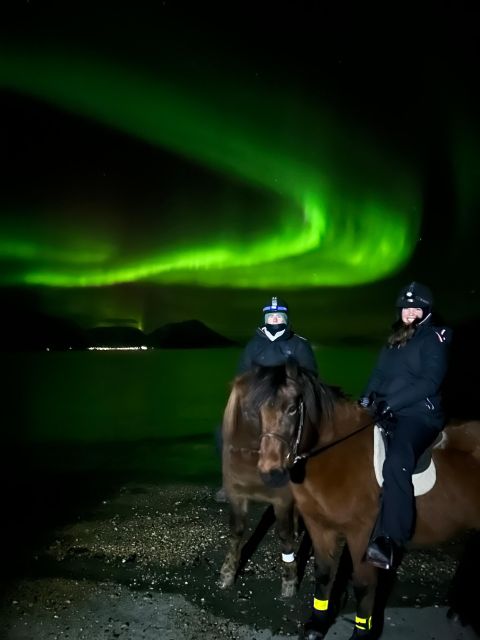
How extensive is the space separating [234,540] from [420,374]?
2.68 meters

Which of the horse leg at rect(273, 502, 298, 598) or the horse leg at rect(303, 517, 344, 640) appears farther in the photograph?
the horse leg at rect(273, 502, 298, 598)

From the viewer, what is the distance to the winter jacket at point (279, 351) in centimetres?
Result: 546

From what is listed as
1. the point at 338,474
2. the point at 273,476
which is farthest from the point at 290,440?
the point at 338,474

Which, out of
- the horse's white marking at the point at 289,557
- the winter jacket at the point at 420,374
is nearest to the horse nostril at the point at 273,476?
the winter jacket at the point at 420,374

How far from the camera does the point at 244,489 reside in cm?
493

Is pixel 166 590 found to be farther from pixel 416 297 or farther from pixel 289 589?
pixel 416 297

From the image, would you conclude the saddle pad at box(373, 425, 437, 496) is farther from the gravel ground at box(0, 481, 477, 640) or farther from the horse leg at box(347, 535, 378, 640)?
the gravel ground at box(0, 481, 477, 640)

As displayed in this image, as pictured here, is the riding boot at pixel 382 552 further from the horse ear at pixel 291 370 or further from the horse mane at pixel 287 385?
the horse ear at pixel 291 370

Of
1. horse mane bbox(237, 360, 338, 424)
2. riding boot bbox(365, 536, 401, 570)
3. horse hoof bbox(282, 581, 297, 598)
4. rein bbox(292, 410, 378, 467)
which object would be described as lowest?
horse hoof bbox(282, 581, 297, 598)

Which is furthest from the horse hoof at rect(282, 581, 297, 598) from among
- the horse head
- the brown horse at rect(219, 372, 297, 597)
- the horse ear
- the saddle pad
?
the horse ear

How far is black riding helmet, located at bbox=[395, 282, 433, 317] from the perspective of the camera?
4.36 metres

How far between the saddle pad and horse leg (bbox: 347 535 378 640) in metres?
0.54

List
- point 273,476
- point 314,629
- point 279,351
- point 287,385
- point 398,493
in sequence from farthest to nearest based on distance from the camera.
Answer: point 279,351 < point 314,629 < point 398,493 < point 287,385 < point 273,476

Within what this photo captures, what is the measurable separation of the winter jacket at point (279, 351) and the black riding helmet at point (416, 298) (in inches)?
55.1
